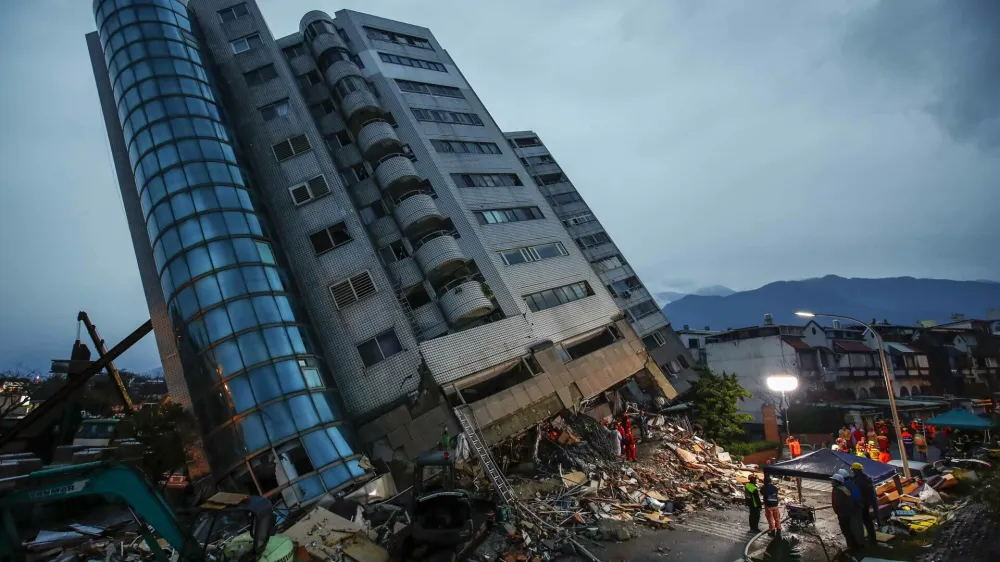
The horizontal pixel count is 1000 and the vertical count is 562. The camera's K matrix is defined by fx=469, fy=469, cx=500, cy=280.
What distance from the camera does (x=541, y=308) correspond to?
25.8 metres

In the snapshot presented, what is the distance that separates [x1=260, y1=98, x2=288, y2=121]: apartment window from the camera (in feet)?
92.8

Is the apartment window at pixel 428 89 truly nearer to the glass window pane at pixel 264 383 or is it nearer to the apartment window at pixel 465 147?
the apartment window at pixel 465 147

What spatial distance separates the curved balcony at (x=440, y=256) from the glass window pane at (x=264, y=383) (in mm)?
9009

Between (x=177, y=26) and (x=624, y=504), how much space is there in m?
34.6

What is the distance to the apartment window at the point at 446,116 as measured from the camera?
3194cm

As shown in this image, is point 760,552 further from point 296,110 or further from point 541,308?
point 296,110

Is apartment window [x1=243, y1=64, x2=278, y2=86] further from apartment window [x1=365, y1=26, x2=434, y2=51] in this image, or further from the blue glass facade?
apartment window [x1=365, y1=26, x2=434, y2=51]

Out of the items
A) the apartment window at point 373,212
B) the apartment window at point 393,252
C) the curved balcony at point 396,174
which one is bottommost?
the apartment window at point 393,252

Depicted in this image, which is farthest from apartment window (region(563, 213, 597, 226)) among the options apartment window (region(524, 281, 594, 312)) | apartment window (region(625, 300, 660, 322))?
apartment window (region(524, 281, 594, 312))

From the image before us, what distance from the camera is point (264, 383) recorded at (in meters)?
19.2

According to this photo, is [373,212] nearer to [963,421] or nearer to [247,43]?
[247,43]

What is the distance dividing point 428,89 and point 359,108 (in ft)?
25.2

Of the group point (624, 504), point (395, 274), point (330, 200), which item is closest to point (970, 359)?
point (624, 504)

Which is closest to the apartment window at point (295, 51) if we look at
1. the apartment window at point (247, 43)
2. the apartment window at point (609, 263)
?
the apartment window at point (247, 43)
